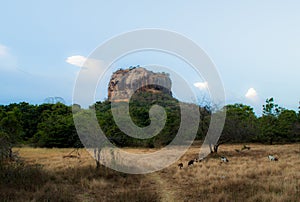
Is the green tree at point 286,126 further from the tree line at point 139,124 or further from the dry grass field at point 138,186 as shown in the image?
the dry grass field at point 138,186

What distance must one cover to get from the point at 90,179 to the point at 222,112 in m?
18.0

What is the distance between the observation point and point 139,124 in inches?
1252

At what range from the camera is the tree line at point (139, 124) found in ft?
70.0

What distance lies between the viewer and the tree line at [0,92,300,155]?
840 inches

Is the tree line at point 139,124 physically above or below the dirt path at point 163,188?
above

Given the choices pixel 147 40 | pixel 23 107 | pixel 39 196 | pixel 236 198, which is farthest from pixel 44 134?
pixel 236 198

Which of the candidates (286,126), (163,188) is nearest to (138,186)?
(163,188)

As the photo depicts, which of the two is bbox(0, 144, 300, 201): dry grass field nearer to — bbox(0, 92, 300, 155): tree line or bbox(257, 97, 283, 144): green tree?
bbox(0, 92, 300, 155): tree line

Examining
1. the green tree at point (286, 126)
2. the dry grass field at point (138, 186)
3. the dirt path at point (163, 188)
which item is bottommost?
the dirt path at point (163, 188)

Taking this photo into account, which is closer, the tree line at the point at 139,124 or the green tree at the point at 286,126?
the tree line at the point at 139,124

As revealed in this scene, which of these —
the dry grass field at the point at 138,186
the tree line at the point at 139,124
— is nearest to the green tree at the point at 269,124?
the tree line at the point at 139,124

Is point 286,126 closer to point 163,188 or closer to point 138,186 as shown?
point 163,188

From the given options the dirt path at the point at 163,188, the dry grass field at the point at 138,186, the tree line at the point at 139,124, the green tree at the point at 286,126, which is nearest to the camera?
the dry grass field at the point at 138,186

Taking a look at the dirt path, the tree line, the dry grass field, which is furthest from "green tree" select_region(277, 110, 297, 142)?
the dirt path
